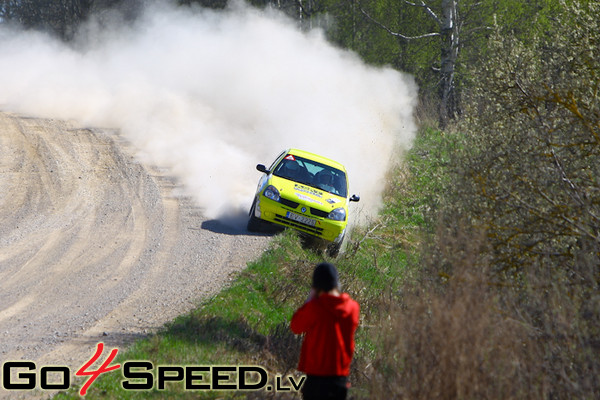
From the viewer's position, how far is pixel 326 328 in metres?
5.50

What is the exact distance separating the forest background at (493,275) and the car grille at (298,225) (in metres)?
0.34

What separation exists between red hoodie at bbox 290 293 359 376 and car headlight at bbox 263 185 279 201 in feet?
29.8

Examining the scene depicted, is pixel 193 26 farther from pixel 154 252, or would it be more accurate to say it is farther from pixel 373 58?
pixel 154 252

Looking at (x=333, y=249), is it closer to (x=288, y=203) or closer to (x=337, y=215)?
(x=337, y=215)

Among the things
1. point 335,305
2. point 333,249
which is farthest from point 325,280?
point 333,249

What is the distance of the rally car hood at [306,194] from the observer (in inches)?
577

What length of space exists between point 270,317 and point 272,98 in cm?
2037

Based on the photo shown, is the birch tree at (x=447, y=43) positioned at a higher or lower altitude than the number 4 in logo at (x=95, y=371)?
higher

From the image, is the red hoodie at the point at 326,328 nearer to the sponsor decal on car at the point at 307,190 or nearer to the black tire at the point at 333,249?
the sponsor decal on car at the point at 307,190

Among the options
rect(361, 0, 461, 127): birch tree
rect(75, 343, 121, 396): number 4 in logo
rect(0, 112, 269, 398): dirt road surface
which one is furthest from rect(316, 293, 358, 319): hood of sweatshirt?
rect(361, 0, 461, 127): birch tree

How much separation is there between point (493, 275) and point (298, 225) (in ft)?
22.1

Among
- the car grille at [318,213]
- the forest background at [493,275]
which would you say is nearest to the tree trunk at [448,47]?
the car grille at [318,213]

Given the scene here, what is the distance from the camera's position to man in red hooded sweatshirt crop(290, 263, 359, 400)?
18.0 feet

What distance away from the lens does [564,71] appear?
10367 millimetres
